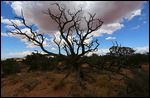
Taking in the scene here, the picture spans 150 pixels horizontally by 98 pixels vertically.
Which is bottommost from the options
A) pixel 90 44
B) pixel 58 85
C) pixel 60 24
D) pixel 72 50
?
pixel 58 85

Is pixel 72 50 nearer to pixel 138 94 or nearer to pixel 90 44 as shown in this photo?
pixel 90 44

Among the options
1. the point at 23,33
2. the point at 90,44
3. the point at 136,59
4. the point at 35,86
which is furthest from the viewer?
the point at 136,59

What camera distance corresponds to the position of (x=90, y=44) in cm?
625

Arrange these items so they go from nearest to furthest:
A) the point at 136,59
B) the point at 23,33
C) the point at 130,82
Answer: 1. the point at 130,82
2. the point at 23,33
3. the point at 136,59

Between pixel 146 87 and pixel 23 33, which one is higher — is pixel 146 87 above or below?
below

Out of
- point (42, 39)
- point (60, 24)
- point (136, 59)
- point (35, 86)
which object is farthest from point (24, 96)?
point (136, 59)

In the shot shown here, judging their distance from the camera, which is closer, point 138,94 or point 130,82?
point 138,94

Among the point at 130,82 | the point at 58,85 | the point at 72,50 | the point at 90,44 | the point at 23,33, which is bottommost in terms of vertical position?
the point at 58,85

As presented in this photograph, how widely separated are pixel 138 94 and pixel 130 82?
1.53 feet

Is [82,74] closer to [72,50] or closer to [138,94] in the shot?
[72,50]

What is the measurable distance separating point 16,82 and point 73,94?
403 cm

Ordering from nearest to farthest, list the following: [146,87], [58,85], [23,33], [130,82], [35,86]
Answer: [146,87] → [130,82] → [58,85] → [35,86] → [23,33]

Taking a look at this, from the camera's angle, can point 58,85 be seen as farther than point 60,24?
No

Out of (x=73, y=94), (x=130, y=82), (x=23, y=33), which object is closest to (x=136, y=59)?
(x=130, y=82)
